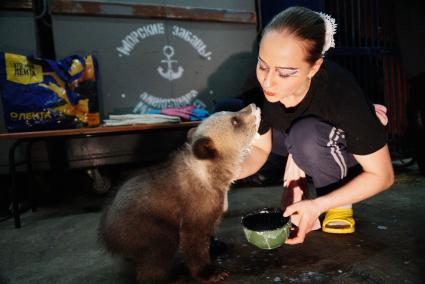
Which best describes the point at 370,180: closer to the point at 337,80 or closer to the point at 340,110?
the point at 340,110

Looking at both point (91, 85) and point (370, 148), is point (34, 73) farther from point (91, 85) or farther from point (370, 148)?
point (370, 148)

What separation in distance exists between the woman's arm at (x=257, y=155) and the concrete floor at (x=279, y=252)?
0.45 metres

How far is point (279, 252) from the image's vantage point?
6.36ft

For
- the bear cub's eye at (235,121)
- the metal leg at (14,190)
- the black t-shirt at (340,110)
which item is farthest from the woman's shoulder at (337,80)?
the metal leg at (14,190)

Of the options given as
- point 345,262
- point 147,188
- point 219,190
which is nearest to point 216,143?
point 219,190

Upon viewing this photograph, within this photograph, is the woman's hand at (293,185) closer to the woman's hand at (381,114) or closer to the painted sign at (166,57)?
the woman's hand at (381,114)

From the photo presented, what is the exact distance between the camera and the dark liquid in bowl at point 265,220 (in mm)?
1812

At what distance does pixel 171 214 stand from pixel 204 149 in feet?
1.22

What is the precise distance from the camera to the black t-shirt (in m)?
1.77

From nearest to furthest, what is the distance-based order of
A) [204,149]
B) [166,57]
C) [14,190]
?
[204,149], [14,190], [166,57]

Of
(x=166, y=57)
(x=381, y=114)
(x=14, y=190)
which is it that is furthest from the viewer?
(x=166, y=57)

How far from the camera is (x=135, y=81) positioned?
3.82 metres

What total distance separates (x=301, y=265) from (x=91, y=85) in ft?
8.20

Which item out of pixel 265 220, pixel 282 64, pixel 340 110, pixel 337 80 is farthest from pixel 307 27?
pixel 265 220
